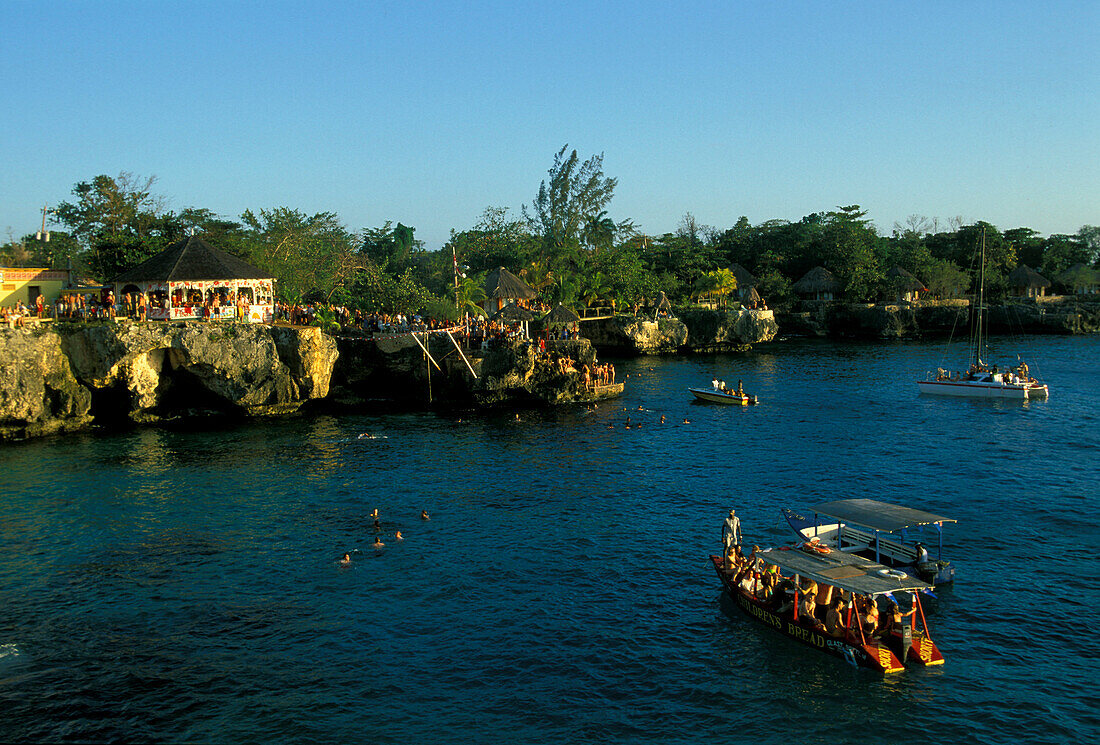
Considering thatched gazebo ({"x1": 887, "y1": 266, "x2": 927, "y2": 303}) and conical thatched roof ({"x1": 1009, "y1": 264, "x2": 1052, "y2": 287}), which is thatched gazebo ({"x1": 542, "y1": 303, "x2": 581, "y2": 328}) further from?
conical thatched roof ({"x1": 1009, "y1": 264, "x2": 1052, "y2": 287})

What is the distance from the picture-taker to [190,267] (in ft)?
183

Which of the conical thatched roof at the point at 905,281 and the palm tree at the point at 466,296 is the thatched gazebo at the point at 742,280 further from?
the palm tree at the point at 466,296

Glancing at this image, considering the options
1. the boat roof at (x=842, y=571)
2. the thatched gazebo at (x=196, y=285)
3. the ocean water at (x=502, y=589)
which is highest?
the thatched gazebo at (x=196, y=285)

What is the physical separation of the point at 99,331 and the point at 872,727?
5026 cm

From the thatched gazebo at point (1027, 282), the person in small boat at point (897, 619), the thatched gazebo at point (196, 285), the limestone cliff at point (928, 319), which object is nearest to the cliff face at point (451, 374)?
the thatched gazebo at point (196, 285)

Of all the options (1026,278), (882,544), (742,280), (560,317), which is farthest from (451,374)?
(1026,278)

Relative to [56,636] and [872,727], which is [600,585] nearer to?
[872,727]

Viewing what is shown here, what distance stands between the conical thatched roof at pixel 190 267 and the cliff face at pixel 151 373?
5406 millimetres

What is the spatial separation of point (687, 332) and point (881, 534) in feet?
227

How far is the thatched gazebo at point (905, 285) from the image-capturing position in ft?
387

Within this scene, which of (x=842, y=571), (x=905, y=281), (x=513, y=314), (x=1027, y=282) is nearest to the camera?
(x=842, y=571)

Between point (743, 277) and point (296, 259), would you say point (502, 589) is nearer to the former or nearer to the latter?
point (296, 259)

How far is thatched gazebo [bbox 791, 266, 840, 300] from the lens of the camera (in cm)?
11831

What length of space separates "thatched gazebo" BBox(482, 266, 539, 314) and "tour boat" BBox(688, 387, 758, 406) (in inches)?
1056
